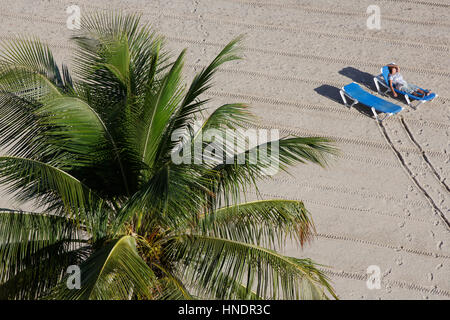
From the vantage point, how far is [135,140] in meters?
5.48

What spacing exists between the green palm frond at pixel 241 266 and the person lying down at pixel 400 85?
5990 millimetres

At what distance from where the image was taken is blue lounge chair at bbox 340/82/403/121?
10285 millimetres

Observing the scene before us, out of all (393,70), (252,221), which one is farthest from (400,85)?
(252,221)

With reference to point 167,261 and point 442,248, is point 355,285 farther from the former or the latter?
point 167,261

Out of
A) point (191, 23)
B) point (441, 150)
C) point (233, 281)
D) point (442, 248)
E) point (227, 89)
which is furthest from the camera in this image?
point (191, 23)

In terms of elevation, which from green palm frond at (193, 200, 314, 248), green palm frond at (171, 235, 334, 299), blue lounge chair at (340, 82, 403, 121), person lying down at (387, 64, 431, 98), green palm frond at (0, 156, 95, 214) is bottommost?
green palm frond at (171, 235, 334, 299)

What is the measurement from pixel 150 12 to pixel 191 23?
97 cm

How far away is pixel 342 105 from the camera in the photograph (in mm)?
10648

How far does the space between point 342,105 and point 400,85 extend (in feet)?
3.56

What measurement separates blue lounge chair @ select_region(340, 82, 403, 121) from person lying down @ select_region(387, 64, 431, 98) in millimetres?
413

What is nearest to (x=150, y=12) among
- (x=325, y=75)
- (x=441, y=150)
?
(x=325, y=75)

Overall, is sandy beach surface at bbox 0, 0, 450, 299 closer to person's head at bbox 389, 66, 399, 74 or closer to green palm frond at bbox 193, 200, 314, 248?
person's head at bbox 389, 66, 399, 74

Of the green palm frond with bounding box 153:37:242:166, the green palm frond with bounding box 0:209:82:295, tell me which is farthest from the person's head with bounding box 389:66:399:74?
the green palm frond with bounding box 0:209:82:295

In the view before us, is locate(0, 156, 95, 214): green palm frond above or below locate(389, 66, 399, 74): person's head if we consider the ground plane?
below
